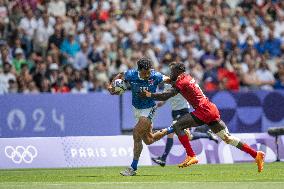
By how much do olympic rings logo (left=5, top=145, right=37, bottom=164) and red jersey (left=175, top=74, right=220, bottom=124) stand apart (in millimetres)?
4516

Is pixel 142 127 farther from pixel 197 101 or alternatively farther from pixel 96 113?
pixel 96 113

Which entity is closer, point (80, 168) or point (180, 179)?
point (180, 179)

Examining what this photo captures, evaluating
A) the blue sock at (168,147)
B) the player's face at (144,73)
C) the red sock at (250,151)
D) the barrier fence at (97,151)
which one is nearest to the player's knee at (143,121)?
the player's face at (144,73)

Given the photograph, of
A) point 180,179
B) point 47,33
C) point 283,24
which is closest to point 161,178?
point 180,179

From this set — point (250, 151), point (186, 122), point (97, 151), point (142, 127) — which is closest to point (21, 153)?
point (97, 151)

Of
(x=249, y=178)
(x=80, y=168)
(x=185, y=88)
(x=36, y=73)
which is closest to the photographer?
(x=249, y=178)

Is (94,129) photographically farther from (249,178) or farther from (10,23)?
(249,178)

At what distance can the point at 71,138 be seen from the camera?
22.3m

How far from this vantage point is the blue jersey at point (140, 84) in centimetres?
1883

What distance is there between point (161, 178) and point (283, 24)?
14845 millimetres

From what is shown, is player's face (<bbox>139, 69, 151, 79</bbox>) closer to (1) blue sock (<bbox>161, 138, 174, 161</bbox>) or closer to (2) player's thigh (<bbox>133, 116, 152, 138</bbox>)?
(2) player's thigh (<bbox>133, 116, 152, 138</bbox>)

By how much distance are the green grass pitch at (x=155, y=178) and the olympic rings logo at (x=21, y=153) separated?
2.42ft

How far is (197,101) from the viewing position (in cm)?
1905

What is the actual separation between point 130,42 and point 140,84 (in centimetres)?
934
